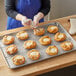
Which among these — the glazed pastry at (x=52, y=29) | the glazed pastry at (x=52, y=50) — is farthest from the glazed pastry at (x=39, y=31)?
the glazed pastry at (x=52, y=50)

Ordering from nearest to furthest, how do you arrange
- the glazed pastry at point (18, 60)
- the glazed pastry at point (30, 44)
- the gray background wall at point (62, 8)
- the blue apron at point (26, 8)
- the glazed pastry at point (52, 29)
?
the glazed pastry at point (18, 60) < the glazed pastry at point (30, 44) < the glazed pastry at point (52, 29) < the blue apron at point (26, 8) < the gray background wall at point (62, 8)

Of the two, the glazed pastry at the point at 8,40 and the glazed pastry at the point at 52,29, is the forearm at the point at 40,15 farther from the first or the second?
Result: the glazed pastry at the point at 8,40

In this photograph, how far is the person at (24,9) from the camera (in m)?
1.35

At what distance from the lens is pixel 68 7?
206cm

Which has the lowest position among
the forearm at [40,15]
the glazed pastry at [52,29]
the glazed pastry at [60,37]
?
the glazed pastry at [60,37]

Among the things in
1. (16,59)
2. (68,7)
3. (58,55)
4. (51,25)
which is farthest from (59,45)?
(68,7)

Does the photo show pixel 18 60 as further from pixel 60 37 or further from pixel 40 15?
pixel 40 15

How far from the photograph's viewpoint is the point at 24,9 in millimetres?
1398

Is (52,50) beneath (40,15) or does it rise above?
beneath

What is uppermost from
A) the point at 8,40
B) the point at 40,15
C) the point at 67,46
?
the point at 40,15

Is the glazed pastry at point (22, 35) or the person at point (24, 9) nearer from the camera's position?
the glazed pastry at point (22, 35)

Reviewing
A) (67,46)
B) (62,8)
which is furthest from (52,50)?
(62,8)

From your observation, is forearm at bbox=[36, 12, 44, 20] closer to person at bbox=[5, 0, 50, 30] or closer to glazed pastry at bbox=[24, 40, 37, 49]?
person at bbox=[5, 0, 50, 30]

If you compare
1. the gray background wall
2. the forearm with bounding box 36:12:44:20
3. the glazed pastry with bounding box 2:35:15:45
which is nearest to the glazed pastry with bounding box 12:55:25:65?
the glazed pastry with bounding box 2:35:15:45
